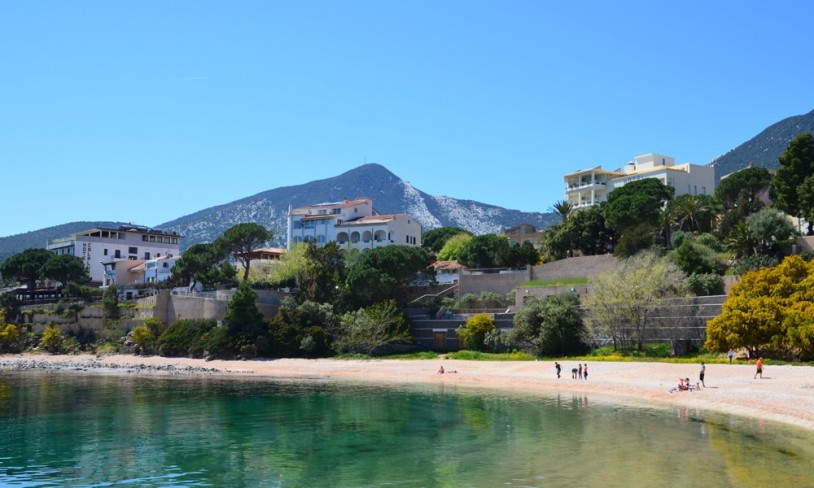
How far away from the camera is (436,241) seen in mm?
115688

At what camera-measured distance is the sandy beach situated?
35.0 meters

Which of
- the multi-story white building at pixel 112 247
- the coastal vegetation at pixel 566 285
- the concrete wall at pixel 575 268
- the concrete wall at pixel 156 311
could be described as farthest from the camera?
the multi-story white building at pixel 112 247

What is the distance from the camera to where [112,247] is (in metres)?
116

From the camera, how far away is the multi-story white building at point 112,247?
112 meters

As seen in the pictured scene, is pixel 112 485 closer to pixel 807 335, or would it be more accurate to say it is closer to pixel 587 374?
pixel 587 374

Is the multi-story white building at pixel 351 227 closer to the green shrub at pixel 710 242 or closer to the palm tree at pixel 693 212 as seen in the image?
the palm tree at pixel 693 212

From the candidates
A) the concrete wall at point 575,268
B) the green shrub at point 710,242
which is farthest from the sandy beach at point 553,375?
the green shrub at point 710,242

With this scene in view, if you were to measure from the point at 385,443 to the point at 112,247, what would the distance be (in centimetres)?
9841

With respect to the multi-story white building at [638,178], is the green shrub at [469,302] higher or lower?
lower

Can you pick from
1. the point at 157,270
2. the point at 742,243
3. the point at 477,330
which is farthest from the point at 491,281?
the point at 157,270

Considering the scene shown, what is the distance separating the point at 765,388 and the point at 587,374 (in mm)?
11935

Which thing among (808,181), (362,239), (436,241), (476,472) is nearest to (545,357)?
(808,181)

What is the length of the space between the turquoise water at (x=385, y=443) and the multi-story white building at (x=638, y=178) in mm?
58720

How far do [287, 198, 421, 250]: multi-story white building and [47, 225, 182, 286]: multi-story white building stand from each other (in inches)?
858
